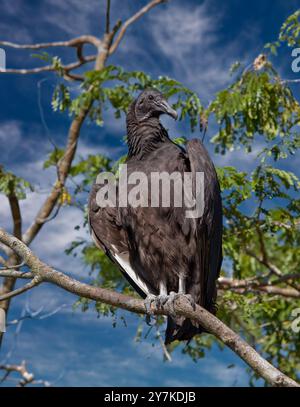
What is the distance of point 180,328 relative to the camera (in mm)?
4738

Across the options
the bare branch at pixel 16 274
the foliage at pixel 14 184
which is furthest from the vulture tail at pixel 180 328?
the foliage at pixel 14 184

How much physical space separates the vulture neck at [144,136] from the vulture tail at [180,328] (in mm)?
1383

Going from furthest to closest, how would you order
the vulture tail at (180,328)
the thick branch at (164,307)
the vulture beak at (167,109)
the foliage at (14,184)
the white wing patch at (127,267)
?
the foliage at (14,184)
the vulture beak at (167,109)
the white wing patch at (127,267)
the vulture tail at (180,328)
the thick branch at (164,307)

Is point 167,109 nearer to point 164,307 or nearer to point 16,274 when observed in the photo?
point 164,307

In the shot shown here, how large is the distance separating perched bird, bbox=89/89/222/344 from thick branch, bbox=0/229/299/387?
0.79 feet

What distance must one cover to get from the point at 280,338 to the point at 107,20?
6554mm

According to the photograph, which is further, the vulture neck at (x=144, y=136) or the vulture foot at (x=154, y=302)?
the vulture neck at (x=144, y=136)

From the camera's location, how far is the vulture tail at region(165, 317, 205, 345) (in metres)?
4.72

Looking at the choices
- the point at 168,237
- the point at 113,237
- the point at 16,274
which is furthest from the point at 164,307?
the point at 16,274

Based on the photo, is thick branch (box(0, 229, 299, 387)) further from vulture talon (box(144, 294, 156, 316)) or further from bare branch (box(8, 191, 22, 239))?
bare branch (box(8, 191, 22, 239))

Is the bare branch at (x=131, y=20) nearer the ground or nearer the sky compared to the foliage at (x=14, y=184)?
nearer the sky

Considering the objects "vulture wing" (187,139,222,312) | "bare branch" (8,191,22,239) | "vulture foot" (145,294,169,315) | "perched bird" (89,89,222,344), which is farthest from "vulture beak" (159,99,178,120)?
"bare branch" (8,191,22,239)

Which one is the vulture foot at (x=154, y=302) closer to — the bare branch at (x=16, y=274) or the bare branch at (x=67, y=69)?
the bare branch at (x=16, y=274)

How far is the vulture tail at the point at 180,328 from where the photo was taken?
4.72 metres
